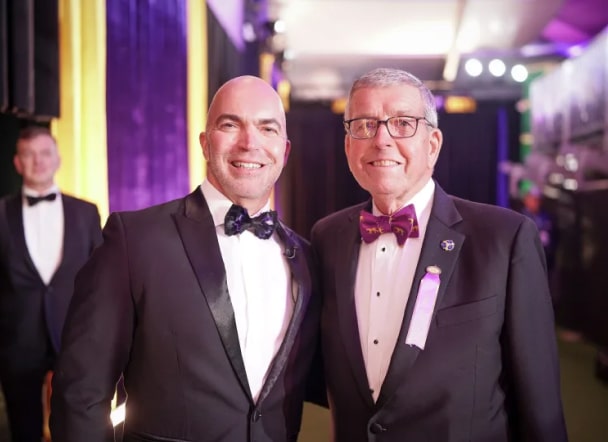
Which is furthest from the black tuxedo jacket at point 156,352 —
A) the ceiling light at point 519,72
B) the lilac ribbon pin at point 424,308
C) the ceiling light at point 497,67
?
the ceiling light at point 519,72

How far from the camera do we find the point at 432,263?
1.72 meters

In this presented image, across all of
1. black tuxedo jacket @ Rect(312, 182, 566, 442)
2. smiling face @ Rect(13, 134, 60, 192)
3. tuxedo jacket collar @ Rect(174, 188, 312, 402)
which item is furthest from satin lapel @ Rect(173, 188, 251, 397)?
smiling face @ Rect(13, 134, 60, 192)

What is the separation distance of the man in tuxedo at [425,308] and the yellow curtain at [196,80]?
3.35 metres

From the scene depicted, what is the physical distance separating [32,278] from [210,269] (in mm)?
1912

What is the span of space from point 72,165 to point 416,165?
245 cm

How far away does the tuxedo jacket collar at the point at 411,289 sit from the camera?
1.65 m

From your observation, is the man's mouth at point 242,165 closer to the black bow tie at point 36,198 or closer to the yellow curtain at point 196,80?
the black bow tie at point 36,198

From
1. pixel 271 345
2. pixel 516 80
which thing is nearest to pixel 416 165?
pixel 271 345

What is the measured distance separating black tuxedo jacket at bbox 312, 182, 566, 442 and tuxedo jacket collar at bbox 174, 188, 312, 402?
165 mm

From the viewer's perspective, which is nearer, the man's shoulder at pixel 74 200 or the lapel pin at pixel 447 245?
the lapel pin at pixel 447 245

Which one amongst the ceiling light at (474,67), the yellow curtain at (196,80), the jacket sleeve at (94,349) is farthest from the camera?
the ceiling light at (474,67)

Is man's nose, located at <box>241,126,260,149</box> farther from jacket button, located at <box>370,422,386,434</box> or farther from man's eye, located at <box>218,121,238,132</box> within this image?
jacket button, located at <box>370,422,386,434</box>

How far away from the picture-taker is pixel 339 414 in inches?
71.1

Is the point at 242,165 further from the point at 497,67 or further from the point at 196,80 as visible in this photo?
the point at 497,67
